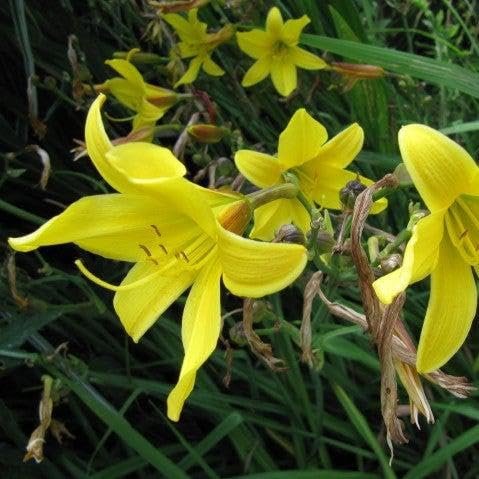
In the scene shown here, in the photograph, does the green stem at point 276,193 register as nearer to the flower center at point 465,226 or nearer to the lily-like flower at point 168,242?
the lily-like flower at point 168,242

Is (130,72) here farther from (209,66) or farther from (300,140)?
(300,140)

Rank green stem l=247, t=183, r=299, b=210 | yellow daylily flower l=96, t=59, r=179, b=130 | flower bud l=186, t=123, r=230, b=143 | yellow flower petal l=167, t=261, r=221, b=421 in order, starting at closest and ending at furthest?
1. yellow flower petal l=167, t=261, r=221, b=421
2. green stem l=247, t=183, r=299, b=210
3. flower bud l=186, t=123, r=230, b=143
4. yellow daylily flower l=96, t=59, r=179, b=130

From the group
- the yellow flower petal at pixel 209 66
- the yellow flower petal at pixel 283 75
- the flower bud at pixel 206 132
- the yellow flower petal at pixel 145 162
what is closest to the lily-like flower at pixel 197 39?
the yellow flower petal at pixel 209 66

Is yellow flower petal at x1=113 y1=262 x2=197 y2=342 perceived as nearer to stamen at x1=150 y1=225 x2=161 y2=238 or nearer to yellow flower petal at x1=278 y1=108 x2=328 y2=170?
stamen at x1=150 y1=225 x2=161 y2=238

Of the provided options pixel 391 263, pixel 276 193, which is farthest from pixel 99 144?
pixel 391 263

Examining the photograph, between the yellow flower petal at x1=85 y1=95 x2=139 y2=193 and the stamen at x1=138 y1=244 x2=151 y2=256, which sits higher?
the yellow flower petal at x1=85 y1=95 x2=139 y2=193

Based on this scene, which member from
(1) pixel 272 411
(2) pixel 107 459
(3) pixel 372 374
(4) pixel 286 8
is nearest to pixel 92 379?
(2) pixel 107 459

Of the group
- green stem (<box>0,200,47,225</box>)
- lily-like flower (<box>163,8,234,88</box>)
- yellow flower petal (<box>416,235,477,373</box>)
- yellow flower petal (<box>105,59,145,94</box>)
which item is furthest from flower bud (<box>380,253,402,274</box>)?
lily-like flower (<box>163,8,234,88</box>)
